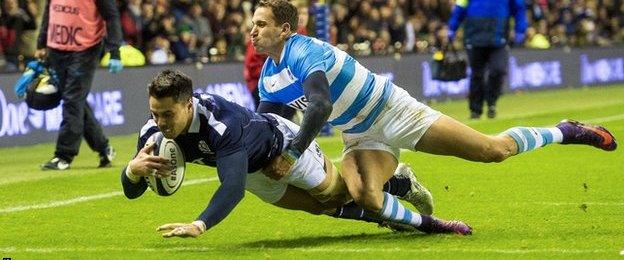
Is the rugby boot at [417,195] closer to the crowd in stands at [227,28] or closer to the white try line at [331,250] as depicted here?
the white try line at [331,250]

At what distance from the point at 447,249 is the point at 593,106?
1466 centimetres

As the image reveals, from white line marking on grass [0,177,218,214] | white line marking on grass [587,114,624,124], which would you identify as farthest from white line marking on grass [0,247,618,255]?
white line marking on grass [587,114,624,124]

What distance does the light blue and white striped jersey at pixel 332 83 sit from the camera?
829 cm

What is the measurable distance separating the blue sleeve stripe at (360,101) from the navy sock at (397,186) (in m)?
0.62

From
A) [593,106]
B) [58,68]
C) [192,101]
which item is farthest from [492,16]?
[192,101]

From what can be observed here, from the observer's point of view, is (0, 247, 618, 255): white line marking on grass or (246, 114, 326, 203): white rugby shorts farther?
(246, 114, 326, 203): white rugby shorts

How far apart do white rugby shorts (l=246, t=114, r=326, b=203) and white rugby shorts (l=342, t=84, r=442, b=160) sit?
33cm

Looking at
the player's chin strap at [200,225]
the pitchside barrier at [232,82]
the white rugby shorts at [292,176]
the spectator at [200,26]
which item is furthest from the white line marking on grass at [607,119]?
the player's chin strap at [200,225]

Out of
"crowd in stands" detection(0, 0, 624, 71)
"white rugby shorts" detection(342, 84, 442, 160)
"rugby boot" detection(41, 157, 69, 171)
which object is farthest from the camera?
"crowd in stands" detection(0, 0, 624, 71)

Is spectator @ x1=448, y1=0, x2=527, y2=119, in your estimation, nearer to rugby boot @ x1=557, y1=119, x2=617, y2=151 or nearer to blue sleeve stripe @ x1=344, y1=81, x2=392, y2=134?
rugby boot @ x1=557, y1=119, x2=617, y2=151

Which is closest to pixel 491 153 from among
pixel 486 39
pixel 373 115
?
pixel 373 115

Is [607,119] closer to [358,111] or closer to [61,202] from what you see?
[61,202]

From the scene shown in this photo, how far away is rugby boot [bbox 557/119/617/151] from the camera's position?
9.65m

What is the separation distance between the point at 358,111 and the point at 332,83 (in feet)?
0.89
